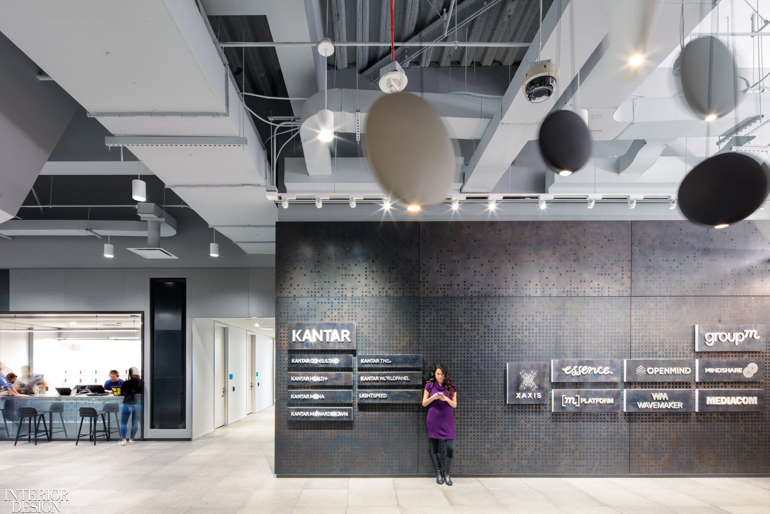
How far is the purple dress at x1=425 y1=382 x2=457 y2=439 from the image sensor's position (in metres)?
5.44

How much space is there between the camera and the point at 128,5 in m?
2.39

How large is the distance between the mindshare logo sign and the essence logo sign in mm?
2898

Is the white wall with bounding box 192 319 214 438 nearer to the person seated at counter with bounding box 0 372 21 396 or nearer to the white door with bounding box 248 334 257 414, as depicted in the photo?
the person seated at counter with bounding box 0 372 21 396

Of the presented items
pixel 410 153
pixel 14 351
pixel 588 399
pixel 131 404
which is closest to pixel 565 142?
pixel 410 153

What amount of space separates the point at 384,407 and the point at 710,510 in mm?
3573

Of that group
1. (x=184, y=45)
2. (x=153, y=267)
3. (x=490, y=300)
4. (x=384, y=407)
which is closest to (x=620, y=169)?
(x=490, y=300)

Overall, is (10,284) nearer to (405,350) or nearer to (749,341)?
(405,350)

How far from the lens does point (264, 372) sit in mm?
15844

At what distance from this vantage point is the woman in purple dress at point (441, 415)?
5.44 meters

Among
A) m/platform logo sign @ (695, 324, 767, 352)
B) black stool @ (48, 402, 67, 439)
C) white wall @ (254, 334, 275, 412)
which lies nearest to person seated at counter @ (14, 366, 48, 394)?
black stool @ (48, 402, 67, 439)

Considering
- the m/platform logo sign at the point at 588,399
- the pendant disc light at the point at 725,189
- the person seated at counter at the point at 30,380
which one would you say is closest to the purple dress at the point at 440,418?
the m/platform logo sign at the point at 588,399

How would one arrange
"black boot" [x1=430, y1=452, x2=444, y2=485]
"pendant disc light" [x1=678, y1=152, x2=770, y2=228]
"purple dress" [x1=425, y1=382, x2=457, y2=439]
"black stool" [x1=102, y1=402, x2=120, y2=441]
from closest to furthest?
"pendant disc light" [x1=678, y1=152, x2=770, y2=228] < "purple dress" [x1=425, y1=382, x2=457, y2=439] < "black boot" [x1=430, y1=452, x2=444, y2=485] < "black stool" [x1=102, y1=402, x2=120, y2=441]

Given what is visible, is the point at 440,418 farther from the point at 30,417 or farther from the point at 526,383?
the point at 30,417

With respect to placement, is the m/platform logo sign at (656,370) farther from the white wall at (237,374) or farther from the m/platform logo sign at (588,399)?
the white wall at (237,374)
